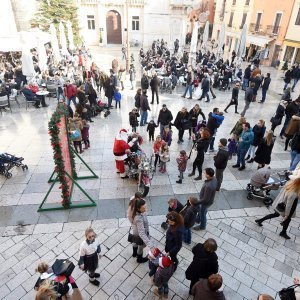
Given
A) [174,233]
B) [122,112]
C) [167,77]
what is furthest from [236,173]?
[167,77]

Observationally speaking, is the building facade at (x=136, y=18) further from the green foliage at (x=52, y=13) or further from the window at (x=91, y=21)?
the green foliage at (x=52, y=13)

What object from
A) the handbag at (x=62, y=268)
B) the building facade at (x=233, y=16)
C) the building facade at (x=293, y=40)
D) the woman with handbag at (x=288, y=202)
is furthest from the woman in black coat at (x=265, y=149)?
the building facade at (x=233, y=16)

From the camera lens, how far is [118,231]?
5.82 meters

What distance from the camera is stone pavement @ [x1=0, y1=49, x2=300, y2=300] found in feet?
15.5

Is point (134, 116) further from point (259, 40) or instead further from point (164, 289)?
point (259, 40)

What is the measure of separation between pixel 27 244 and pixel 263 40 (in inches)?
1163

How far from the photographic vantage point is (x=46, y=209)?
6363 mm

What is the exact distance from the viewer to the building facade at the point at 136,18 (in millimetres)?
32372

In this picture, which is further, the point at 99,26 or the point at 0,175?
the point at 99,26

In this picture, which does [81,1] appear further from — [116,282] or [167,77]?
[116,282]

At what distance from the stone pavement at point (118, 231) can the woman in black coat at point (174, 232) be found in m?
1.00

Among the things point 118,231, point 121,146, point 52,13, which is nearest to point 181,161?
point 121,146

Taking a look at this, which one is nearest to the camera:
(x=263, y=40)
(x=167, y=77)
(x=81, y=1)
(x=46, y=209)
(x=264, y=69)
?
(x=46, y=209)

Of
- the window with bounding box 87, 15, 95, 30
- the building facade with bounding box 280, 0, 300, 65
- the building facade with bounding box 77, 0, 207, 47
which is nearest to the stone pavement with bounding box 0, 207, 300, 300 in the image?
the building facade with bounding box 280, 0, 300, 65
